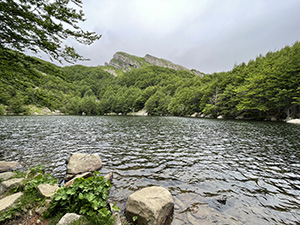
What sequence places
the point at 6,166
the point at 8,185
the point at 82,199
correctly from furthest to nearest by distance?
the point at 6,166 → the point at 8,185 → the point at 82,199

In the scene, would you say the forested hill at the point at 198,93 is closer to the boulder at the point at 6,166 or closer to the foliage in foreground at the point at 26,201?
the boulder at the point at 6,166

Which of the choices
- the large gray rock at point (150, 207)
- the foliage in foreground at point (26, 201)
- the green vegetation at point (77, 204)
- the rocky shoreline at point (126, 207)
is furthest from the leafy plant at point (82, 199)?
the large gray rock at point (150, 207)

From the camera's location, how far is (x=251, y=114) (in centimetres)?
5678

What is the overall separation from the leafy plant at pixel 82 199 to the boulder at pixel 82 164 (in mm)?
4547

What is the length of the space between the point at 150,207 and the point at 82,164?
6239mm

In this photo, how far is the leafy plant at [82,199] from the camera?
4.05 metres

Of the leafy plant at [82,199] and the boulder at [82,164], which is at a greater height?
the leafy plant at [82,199]

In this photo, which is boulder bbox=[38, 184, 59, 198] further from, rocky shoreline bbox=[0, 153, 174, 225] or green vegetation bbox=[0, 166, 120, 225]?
green vegetation bbox=[0, 166, 120, 225]

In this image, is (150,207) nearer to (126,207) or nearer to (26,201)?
(126,207)

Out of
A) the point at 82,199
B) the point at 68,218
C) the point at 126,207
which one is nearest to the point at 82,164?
the point at 126,207

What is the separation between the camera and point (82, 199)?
4281mm

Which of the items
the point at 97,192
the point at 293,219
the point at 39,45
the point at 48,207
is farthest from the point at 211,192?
the point at 39,45

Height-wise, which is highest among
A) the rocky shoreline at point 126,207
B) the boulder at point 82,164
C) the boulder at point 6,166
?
the rocky shoreline at point 126,207

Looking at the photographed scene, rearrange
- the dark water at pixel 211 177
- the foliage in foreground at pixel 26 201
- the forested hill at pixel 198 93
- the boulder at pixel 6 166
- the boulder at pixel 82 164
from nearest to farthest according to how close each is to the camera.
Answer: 1. the foliage in foreground at pixel 26 201
2. the dark water at pixel 211 177
3. the boulder at pixel 82 164
4. the boulder at pixel 6 166
5. the forested hill at pixel 198 93
